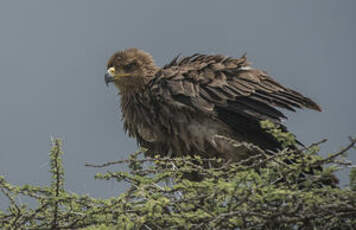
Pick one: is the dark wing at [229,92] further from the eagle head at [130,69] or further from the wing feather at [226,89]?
the eagle head at [130,69]

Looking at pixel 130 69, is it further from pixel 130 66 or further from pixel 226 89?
pixel 226 89

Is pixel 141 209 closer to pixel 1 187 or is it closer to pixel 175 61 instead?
pixel 1 187

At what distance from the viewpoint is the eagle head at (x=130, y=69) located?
562 centimetres

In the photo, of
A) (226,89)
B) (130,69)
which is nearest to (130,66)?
(130,69)

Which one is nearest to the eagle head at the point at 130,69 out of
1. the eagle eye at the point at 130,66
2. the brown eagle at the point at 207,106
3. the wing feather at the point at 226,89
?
the eagle eye at the point at 130,66

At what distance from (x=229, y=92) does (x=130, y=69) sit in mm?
1113

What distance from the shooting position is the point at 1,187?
11.4ft

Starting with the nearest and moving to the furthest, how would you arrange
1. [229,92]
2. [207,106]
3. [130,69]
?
[207,106]
[229,92]
[130,69]

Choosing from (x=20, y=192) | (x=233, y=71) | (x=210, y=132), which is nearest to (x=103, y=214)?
(x=20, y=192)

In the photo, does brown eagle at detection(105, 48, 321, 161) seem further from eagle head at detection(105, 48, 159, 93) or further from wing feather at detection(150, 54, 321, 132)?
eagle head at detection(105, 48, 159, 93)

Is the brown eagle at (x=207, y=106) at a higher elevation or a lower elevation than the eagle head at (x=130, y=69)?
lower

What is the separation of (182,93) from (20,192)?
191 cm

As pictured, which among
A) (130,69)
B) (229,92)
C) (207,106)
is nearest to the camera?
(207,106)

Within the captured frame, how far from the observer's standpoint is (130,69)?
18.9 feet
